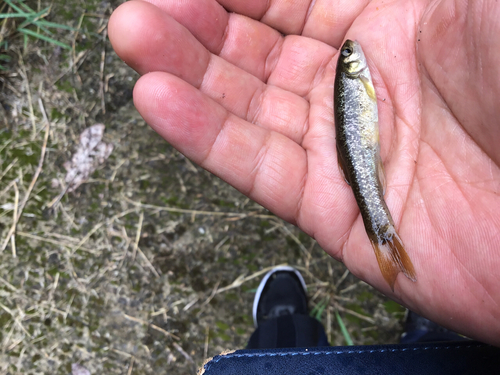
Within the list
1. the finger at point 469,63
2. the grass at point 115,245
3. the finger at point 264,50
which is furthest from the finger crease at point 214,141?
the finger at point 469,63

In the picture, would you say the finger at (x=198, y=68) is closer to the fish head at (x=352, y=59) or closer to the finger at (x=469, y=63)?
the fish head at (x=352, y=59)

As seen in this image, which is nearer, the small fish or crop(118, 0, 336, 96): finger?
the small fish

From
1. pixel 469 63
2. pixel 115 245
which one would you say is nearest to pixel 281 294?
pixel 115 245

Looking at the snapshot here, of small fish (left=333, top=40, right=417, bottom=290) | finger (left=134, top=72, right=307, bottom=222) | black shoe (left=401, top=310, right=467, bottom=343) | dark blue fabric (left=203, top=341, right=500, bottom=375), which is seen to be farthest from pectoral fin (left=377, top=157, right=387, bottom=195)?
black shoe (left=401, top=310, right=467, bottom=343)

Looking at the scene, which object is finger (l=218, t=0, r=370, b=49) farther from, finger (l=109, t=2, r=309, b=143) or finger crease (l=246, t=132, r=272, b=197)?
finger crease (l=246, t=132, r=272, b=197)

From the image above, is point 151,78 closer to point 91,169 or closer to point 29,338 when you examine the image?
point 91,169

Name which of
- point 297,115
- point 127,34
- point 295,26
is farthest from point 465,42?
point 127,34
